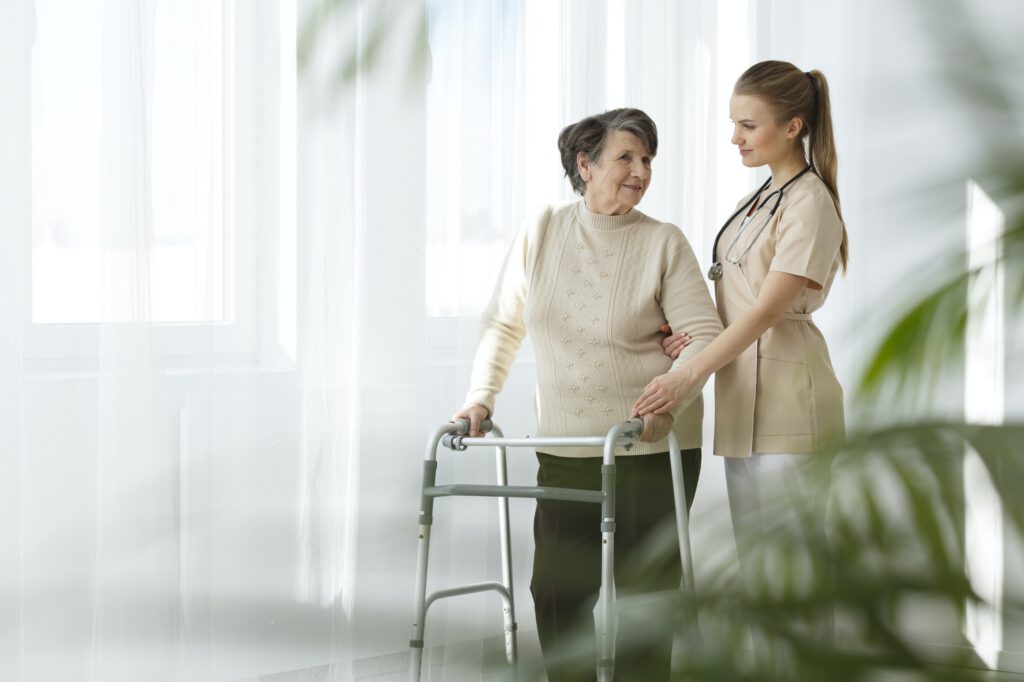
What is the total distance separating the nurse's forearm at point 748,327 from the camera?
6.64ft

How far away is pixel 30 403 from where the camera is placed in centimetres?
215

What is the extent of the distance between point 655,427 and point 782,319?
36cm

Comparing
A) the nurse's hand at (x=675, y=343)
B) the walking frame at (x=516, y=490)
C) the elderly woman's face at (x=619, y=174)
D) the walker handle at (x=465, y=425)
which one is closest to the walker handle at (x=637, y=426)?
→ the walking frame at (x=516, y=490)

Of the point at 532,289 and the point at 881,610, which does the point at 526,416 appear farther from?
the point at 881,610

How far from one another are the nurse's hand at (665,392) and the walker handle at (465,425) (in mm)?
360

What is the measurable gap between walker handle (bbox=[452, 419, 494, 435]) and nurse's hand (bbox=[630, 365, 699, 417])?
1.18 feet

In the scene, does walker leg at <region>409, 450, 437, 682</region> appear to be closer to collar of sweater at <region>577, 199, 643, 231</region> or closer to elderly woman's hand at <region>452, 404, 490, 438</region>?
elderly woman's hand at <region>452, 404, 490, 438</region>

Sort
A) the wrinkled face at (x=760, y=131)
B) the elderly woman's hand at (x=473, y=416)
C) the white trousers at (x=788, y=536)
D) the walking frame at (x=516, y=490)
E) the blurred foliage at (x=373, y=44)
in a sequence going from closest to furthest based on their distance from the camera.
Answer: the white trousers at (x=788, y=536) → the blurred foliage at (x=373, y=44) → the walking frame at (x=516, y=490) → the wrinkled face at (x=760, y=131) → the elderly woman's hand at (x=473, y=416)

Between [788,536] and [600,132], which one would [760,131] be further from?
[788,536]

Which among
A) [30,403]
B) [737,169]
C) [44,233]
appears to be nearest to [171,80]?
[44,233]

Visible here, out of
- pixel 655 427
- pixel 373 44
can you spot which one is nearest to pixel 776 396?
pixel 655 427

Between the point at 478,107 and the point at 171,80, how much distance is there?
2.73 ft

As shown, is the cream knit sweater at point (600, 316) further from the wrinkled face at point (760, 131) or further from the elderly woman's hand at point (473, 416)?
the wrinkled face at point (760, 131)

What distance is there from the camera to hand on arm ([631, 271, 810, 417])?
2.02 m
